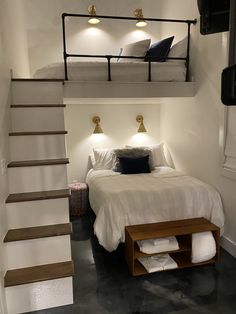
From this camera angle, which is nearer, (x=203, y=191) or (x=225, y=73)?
(x=225, y=73)

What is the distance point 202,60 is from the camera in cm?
317

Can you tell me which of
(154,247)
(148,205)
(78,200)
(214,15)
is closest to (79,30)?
(78,200)

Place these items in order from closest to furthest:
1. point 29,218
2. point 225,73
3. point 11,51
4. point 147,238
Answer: point 225,73 → point 29,218 → point 147,238 → point 11,51

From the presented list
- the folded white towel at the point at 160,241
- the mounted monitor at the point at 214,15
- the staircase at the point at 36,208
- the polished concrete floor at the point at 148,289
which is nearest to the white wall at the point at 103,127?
the staircase at the point at 36,208

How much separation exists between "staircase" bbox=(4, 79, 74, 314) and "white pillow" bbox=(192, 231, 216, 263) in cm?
118

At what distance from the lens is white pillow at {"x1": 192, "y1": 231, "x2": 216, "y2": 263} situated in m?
2.43

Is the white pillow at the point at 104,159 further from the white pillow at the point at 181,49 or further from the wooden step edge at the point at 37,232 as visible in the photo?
the wooden step edge at the point at 37,232

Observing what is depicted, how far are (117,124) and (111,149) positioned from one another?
51cm

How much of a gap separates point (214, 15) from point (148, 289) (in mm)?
2070

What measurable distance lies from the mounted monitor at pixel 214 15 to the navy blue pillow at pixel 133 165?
102 inches

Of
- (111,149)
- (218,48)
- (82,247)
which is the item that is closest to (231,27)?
(218,48)

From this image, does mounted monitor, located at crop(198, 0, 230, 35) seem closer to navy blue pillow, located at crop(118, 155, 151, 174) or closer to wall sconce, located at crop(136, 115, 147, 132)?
navy blue pillow, located at crop(118, 155, 151, 174)

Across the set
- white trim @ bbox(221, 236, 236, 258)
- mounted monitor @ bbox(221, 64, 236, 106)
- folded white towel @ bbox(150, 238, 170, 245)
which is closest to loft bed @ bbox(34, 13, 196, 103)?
folded white towel @ bbox(150, 238, 170, 245)

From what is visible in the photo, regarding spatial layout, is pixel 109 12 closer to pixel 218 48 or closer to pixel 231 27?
pixel 218 48
